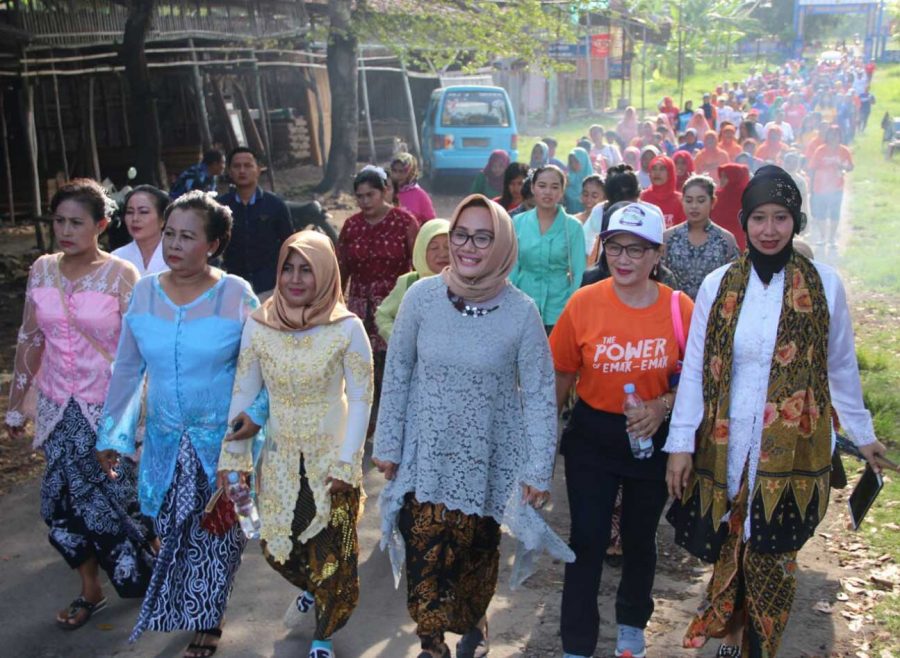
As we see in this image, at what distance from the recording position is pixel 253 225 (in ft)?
24.1

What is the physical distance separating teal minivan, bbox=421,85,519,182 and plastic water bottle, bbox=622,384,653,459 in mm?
17982

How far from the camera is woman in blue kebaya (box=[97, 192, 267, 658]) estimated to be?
4.45 metres

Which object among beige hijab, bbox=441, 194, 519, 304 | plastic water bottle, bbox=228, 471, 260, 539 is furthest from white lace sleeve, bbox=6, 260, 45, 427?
beige hijab, bbox=441, 194, 519, 304

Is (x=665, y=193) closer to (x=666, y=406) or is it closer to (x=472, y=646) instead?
(x=666, y=406)

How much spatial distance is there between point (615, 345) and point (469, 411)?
647 mm

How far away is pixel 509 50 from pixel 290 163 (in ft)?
Answer: 25.2

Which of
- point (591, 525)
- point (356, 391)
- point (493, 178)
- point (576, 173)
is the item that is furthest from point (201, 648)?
point (576, 173)

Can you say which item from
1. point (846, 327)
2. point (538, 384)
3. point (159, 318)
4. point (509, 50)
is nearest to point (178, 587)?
point (159, 318)

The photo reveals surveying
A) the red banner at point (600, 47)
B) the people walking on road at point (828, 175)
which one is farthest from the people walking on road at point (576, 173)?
the red banner at point (600, 47)

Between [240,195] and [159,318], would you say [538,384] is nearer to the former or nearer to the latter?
[159,318]

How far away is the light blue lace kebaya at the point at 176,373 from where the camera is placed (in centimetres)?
444

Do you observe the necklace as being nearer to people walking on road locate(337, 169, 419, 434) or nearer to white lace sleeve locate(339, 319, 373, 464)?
white lace sleeve locate(339, 319, 373, 464)

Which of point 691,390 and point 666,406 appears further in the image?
point 666,406

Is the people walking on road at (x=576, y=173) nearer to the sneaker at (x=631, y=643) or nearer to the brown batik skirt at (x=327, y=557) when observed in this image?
the sneaker at (x=631, y=643)
